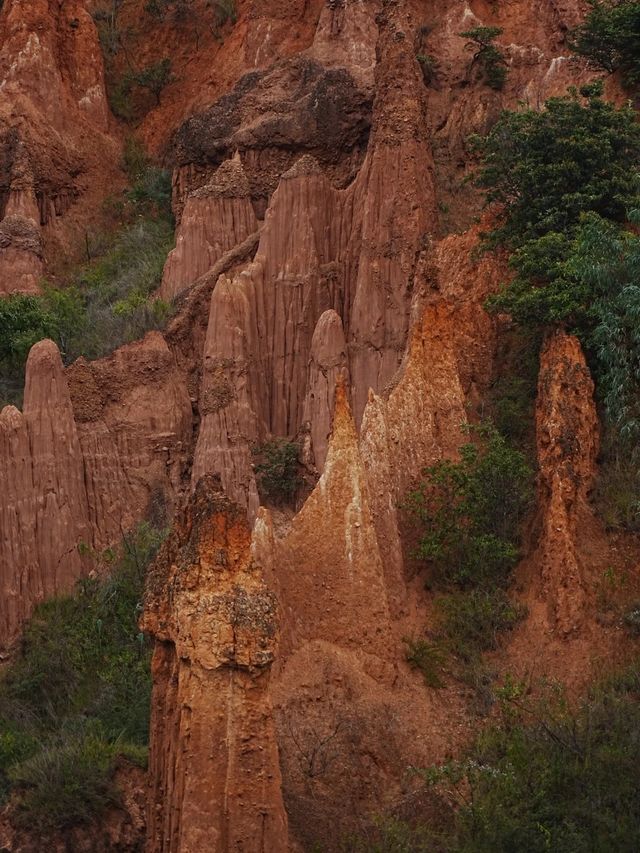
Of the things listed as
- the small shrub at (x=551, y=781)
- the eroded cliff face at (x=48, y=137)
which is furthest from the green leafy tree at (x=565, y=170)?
the eroded cliff face at (x=48, y=137)

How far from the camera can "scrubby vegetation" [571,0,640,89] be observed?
101 feet

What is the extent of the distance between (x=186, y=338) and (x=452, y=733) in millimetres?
13951

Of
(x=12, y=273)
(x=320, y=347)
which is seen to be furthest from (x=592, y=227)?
(x=12, y=273)

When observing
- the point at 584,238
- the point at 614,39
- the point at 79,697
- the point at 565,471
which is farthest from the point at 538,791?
the point at 614,39

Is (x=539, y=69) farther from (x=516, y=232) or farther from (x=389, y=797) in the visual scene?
(x=389, y=797)

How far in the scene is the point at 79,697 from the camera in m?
25.0

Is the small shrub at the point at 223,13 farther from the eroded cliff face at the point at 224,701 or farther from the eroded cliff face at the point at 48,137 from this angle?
the eroded cliff face at the point at 224,701

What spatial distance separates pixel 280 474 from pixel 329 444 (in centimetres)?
648

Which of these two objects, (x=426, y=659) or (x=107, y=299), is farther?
(x=107, y=299)

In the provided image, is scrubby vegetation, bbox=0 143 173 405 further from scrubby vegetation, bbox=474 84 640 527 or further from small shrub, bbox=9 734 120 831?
small shrub, bbox=9 734 120 831

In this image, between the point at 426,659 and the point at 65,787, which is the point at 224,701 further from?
the point at 426,659

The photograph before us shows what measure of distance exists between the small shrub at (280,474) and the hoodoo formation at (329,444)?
0.08 metres

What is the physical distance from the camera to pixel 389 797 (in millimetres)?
17688

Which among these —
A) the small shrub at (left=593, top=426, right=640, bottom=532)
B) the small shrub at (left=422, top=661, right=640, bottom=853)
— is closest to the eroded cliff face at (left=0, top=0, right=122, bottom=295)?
the small shrub at (left=593, top=426, right=640, bottom=532)
